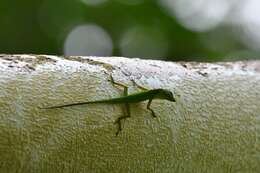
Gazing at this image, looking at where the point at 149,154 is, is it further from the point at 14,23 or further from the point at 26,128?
the point at 14,23

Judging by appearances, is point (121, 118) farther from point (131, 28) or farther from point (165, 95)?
point (131, 28)

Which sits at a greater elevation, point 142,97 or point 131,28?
point 131,28

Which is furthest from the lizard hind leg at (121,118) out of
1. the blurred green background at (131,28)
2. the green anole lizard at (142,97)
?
the blurred green background at (131,28)

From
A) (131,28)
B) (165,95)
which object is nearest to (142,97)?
(165,95)

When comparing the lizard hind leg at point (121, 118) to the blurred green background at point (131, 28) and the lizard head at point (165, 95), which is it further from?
the blurred green background at point (131, 28)

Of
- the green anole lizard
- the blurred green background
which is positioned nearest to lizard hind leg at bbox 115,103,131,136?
the green anole lizard

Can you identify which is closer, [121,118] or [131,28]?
[121,118]

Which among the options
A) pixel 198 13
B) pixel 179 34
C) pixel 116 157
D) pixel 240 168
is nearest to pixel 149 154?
pixel 116 157
